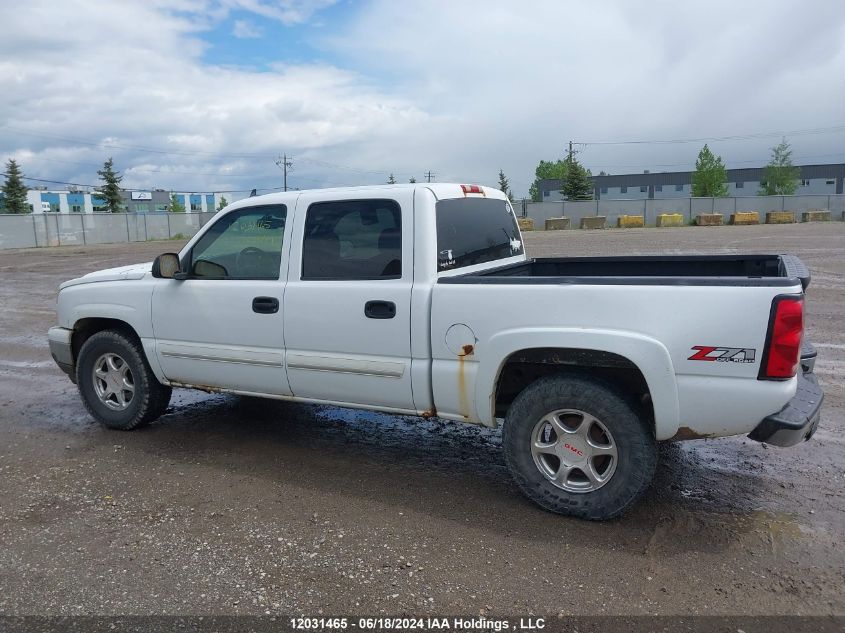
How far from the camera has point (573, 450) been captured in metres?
3.93

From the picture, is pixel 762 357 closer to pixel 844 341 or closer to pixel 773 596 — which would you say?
pixel 773 596

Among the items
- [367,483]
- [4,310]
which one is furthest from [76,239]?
[367,483]

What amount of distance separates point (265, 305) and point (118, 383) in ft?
5.80

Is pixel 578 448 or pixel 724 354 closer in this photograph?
pixel 724 354

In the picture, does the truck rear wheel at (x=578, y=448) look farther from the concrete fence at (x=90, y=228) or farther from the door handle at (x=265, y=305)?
the concrete fence at (x=90, y=228)

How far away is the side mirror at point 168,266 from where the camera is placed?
513 centimetres

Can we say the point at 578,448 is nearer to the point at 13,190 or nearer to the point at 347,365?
the point at 347,365

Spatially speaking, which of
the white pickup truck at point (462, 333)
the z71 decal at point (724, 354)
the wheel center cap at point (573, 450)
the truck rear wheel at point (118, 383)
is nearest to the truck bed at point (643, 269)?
the white pickup truck at point (462, 333)

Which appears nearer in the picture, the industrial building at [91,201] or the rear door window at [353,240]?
the rear door window at [353,240]

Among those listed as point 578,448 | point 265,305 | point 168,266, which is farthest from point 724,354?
point 168,266

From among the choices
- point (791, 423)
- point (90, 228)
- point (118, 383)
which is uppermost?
point (90, 228)

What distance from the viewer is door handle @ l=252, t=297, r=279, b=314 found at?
477 centimetres

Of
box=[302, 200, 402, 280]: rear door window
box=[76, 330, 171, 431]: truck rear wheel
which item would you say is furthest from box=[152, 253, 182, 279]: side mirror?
box=[302, 200, 402, 280]: rear door window

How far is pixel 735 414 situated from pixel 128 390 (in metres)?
4.53
